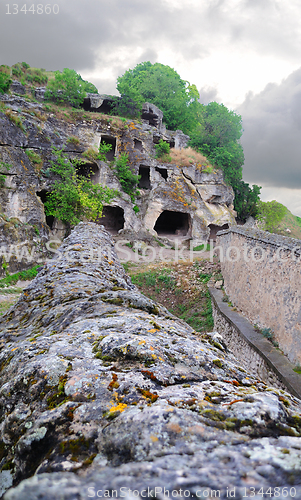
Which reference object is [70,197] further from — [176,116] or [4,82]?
[176,116]

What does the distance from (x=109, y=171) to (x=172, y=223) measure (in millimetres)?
9672

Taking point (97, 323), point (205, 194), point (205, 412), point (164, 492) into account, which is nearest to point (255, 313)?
point (97, 323)

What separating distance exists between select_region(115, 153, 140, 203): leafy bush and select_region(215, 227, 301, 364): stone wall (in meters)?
15.8

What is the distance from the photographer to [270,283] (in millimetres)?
6242

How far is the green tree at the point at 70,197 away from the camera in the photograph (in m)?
18.5

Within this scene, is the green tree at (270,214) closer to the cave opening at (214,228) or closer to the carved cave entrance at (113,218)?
the cave opening at (214,228)

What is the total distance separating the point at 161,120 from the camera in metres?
30.1

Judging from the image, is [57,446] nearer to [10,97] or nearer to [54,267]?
[54,267]

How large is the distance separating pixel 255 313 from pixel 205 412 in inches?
258

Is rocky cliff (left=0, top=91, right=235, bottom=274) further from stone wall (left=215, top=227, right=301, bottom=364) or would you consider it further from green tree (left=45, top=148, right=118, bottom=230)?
stone wall (left=215, top=227, right=301, bottom=364)

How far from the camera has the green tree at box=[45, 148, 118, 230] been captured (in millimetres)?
18453

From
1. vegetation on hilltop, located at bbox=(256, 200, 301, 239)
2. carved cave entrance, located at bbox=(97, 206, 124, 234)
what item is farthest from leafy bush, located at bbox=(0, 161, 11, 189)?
vegetation on hilltop, located at bbox=(256, 200, 301, 239)

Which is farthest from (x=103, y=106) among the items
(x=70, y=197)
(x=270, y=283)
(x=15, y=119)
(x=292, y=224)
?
(x=292, y=224)

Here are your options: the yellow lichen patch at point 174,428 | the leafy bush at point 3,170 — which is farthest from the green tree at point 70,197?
the yellow lichen patch at point 174,428
